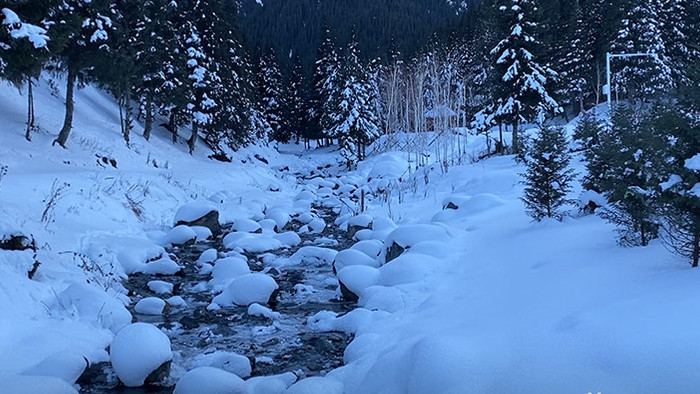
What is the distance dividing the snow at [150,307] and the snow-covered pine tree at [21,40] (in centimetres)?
517

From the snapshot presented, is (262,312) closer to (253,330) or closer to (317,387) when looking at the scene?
(253,330)

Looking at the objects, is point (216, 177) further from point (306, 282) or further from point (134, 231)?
point (306, 282)

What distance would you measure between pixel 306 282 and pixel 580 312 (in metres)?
5.98

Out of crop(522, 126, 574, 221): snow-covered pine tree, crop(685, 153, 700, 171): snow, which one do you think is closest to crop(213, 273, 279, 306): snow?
crop(522, 126, 574, 221): snow-covered pine tree

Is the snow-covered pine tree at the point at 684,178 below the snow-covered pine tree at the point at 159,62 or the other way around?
below

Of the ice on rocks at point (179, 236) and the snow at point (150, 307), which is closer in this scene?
the snow at point (150, 307)

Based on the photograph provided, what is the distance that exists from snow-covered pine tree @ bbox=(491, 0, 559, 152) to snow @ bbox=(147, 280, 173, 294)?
1892 cm

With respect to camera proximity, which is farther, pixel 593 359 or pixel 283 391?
pixel 283 391

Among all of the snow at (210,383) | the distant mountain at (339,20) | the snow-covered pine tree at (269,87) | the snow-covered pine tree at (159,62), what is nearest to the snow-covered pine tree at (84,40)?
the snow-covered pine tree at (159,62)

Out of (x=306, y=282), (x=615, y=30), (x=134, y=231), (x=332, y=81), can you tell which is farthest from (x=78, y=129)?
(x=615, y=30)

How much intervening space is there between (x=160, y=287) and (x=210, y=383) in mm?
4410

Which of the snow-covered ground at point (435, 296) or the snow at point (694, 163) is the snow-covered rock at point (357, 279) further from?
the snow at point (694, 163)

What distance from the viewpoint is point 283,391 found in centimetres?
495

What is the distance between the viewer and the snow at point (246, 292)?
8.24 meters
